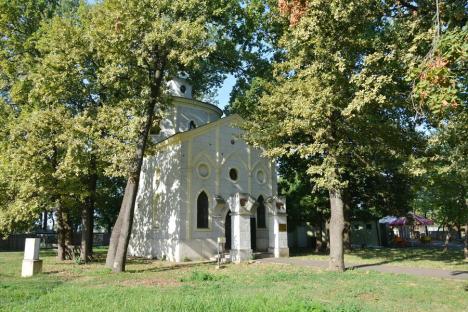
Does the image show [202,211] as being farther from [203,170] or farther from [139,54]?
[139,54]

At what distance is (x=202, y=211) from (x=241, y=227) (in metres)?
3.86

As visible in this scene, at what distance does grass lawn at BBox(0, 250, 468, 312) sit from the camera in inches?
324

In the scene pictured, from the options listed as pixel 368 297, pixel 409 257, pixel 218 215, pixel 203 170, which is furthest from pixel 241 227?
pixel 368 297

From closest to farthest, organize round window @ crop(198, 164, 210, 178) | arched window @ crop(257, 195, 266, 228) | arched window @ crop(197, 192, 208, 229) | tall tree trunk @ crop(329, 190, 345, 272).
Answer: tall tree trunk @ crop(329, 190, 345, 272) < arched window @ crop(197, 192, 208, 229) < round window @ crop(198, 164, 210, 178) < arched window @ crop(257, 195, 266, 228)

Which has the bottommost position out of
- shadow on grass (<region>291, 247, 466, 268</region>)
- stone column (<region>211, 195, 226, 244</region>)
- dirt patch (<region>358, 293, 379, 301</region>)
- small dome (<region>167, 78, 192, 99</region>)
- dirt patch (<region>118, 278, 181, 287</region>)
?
dirt patch (<region>358, 293, 379, 301</region>)

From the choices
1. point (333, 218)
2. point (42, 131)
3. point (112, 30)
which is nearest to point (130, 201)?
point (42, 131)

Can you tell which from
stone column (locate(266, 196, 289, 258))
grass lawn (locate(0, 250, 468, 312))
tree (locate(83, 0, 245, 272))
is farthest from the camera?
stone column (locate(266, 196, 289, 258))

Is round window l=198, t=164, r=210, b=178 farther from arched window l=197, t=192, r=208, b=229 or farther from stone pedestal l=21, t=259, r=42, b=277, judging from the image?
stone pedestal l=21, t=259, r=42, b=277

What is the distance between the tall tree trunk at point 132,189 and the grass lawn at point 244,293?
5.59 feet

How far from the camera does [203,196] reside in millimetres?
24438

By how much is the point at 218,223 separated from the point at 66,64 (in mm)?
12229

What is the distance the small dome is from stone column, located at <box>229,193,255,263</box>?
10.7 meters

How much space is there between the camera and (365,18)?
12172 millimetres

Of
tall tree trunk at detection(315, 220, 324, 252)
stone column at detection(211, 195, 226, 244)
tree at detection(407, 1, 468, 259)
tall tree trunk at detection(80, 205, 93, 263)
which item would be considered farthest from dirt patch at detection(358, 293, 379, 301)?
tall tree trunk at detection(315, 220, 324, 252)
